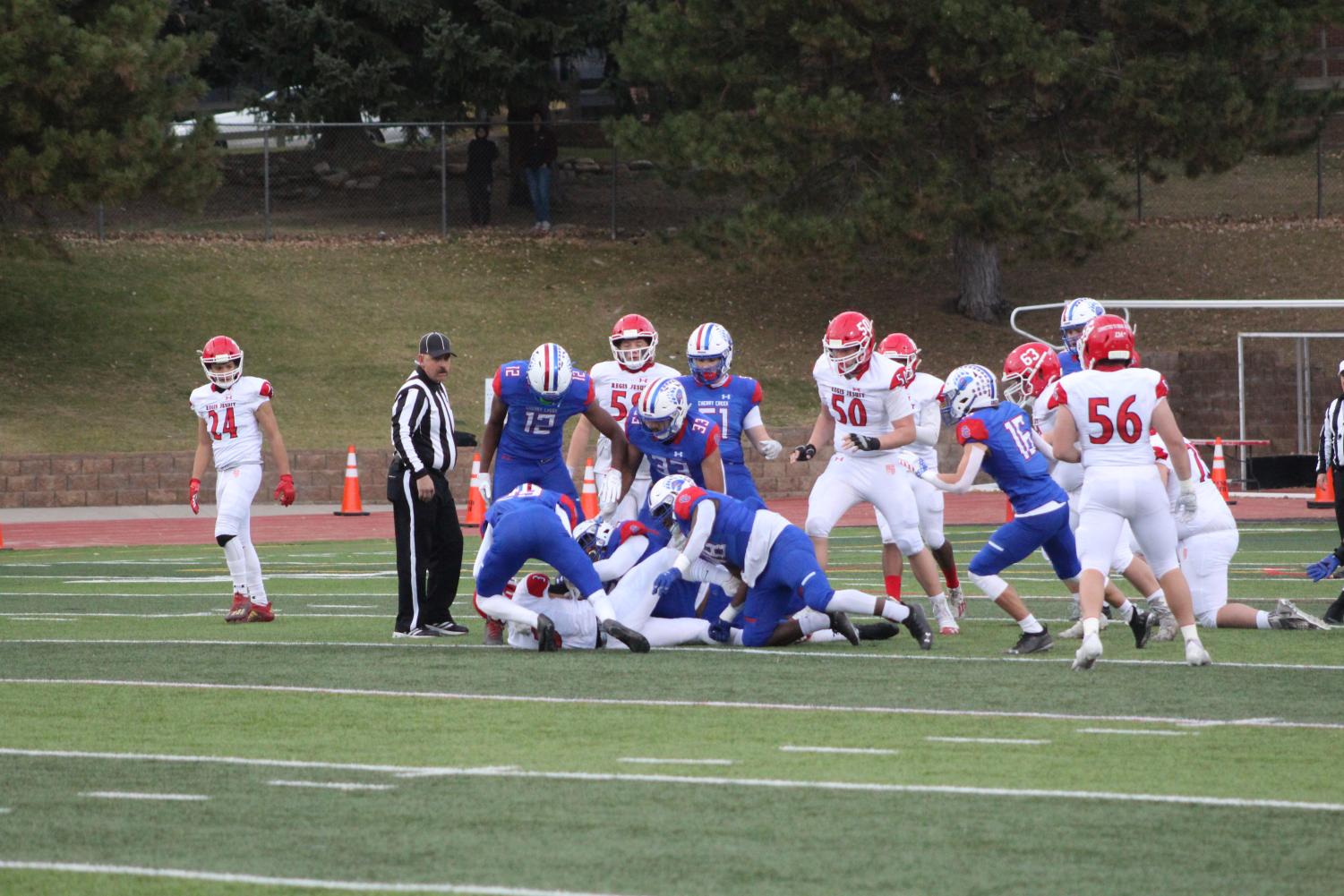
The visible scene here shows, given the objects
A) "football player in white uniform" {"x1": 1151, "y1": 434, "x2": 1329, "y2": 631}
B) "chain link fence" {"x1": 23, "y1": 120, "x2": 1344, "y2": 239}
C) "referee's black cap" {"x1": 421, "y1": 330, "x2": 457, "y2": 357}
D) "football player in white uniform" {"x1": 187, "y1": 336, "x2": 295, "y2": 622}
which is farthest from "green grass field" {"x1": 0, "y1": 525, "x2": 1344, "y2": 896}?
"chain link fence" {"x1": 23, "y1": 120, "x2": 1344, "y2": 239}

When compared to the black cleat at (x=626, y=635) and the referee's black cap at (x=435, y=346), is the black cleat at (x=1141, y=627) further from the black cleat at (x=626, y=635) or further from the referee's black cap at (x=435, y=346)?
the referee's black cap at (x=435, y=346)

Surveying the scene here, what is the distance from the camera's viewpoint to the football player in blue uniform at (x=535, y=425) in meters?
12.1

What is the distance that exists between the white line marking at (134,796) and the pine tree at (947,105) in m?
25.2

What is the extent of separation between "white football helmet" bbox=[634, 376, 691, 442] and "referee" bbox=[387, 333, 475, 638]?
138cm

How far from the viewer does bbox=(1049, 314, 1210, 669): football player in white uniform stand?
9.40 metres

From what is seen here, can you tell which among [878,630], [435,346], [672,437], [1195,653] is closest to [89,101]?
[435,346]

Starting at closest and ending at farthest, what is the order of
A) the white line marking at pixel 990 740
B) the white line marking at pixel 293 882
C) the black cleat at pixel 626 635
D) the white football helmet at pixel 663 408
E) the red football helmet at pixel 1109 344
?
1. the white line marking at pixel 293 882
2. the white line marking at pixel 990 740
3. the red football helmet at pixel 1109 344
4. the black cleat at pixel 626 635
5. the white football helmet at pixel 663 408

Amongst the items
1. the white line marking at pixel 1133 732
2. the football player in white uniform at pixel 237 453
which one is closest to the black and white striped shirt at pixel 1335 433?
the football player in white uniform at pixel 237 453

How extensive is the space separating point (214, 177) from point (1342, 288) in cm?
1944

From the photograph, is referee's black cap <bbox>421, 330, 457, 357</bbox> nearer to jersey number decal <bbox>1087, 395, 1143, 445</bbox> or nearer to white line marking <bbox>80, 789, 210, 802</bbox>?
jersey number decal <bbox>1087, 395, 1143, 445</bbox>

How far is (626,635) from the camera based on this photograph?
10.6 meters

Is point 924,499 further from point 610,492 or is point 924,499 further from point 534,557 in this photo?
point 534,557

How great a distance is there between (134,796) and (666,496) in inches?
170

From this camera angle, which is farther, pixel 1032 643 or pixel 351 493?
pixel 351 493
